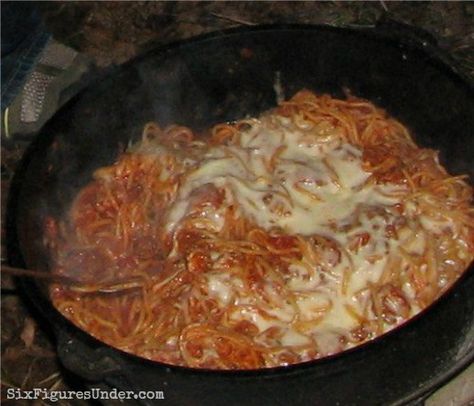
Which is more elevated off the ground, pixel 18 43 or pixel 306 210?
pixel 306 210

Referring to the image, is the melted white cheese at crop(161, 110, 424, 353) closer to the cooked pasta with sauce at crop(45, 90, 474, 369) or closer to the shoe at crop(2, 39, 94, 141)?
the cooked pasta with sauce at crop(45, 90, 474, 369)

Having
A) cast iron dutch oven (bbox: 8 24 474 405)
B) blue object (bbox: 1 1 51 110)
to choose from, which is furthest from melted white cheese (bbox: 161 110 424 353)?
blue object (bbox: 1 1 51 110)

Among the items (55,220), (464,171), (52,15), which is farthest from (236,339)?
(52,15)

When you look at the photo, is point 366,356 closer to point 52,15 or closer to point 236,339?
point 236,339

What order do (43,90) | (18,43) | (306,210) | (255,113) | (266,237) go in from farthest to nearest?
(43,90) → (18,43) → (255,113) → (306,210) → (266,237)

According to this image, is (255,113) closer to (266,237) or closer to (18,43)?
(266,237)

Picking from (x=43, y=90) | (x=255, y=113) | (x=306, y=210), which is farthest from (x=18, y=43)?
(x=306, y=210)
